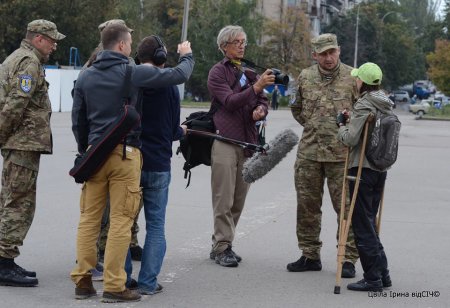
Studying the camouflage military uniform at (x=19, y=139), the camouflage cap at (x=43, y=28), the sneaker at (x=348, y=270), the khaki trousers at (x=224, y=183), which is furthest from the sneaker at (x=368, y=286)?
the camouflage cap at (x=43, y=28)

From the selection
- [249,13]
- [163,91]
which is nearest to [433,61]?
[249,13]

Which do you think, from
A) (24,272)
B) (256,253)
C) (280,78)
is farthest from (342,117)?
(24,272)

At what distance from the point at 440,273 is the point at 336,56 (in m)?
2.15

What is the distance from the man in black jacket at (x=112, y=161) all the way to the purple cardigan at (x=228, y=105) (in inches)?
55.9

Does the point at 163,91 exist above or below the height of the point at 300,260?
above

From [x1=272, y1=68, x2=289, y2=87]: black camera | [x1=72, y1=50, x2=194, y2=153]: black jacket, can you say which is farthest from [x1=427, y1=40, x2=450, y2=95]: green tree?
[x1=72, y1=50, x2=194, y2=153]: black jacket

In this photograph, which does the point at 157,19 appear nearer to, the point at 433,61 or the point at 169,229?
the point at 433,61

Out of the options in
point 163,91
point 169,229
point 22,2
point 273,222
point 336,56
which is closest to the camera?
point 163,91

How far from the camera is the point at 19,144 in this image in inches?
263

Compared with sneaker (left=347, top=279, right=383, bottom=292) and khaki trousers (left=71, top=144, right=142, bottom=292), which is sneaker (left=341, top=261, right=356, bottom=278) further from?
khaki trousers (left=71, top=144, right=142, bottom=292)

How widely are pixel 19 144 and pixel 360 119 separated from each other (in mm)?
2603

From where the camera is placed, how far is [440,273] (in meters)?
7.78

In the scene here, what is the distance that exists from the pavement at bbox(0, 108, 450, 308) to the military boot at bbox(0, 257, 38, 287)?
7 centimetres

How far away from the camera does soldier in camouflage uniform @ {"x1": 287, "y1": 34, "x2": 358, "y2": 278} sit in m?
7.39
